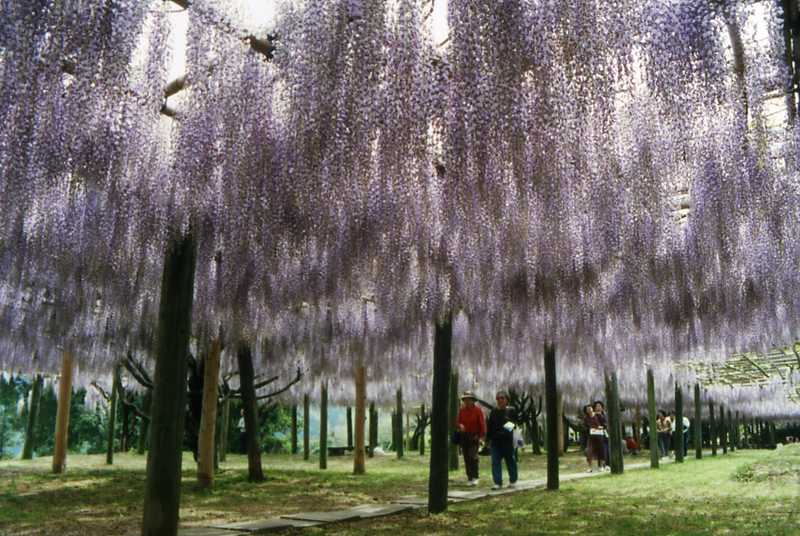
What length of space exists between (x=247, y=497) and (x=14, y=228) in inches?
174

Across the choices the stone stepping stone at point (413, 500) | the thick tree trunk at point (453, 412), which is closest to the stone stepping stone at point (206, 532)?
the stone stepping stone at point (413, 500)

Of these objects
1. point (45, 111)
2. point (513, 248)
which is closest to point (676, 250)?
point (513, 248)

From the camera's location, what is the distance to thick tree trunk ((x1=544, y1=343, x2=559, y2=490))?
1002 centimetres

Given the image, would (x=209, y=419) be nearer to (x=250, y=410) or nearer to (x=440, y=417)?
(x=250, y=410)

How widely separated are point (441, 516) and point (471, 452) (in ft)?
11.3

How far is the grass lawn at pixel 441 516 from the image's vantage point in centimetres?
678

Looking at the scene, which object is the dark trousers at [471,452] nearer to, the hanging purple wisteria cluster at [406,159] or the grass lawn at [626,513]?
the grass lawn at [626,513]

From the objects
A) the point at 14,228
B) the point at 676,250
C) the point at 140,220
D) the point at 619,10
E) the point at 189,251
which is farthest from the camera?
the point at 676,250

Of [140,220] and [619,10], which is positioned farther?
[140,220]

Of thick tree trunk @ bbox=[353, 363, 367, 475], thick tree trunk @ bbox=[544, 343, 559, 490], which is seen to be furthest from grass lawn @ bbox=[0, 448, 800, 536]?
thick tree trunk @ bbox=[353, 363, 367, 475]

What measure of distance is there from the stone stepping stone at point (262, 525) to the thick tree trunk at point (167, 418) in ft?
2.86

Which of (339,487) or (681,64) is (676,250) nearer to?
(681,64)

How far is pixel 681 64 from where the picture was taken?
4762 millimetres

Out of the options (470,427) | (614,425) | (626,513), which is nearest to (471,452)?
(470,427)
